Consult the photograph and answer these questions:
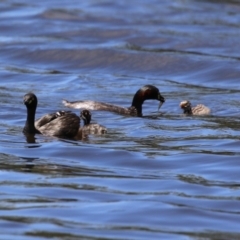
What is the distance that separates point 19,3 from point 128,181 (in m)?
21.6

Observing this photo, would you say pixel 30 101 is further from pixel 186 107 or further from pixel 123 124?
pixel 186 107

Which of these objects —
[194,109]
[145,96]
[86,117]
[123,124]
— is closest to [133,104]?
[145,96]

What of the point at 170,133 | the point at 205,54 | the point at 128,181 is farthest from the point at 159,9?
the point at 128,181

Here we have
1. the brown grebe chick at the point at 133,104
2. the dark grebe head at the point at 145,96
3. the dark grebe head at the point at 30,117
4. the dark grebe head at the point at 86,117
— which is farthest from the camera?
the dark grebe head at the point at 145,96

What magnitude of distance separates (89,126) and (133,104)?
2.90 meters

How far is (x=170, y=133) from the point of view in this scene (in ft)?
53.6

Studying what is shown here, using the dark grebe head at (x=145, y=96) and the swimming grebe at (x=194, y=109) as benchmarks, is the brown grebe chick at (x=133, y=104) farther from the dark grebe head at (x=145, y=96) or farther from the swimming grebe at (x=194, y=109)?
the swimming grebe at (x=194, y=109)

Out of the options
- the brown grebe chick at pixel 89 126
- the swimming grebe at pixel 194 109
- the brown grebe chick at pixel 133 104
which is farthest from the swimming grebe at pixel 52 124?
the swimming grebe at pixel 194 109

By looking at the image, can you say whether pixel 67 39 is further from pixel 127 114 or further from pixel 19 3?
pixel 127 114

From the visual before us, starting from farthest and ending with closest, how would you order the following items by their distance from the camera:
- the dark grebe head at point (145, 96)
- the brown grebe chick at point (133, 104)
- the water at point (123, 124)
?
the dark grebe head at point (145, 96)
the brown grebe chick at point (133, 104)
the water at point (123, 124)

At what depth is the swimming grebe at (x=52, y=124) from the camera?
1616cm

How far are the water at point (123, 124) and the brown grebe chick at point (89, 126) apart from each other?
0.51ft

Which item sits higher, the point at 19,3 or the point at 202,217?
the point at 19,3

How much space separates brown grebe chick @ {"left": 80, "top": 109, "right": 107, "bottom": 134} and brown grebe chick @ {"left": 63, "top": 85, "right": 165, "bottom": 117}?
1.72m
